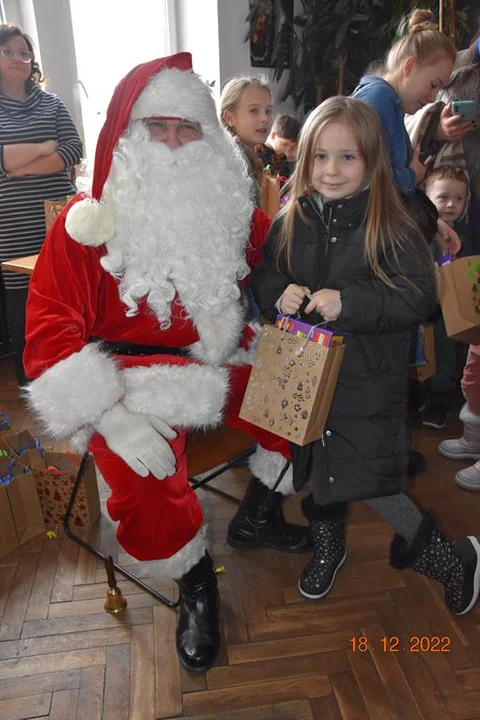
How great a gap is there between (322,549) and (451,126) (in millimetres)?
1656

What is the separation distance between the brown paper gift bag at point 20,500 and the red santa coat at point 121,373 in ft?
1.98

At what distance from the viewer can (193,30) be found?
438 cm

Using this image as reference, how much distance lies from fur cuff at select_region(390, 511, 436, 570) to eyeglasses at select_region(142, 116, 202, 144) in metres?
1.25

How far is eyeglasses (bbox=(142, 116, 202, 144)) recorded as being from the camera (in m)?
1.44

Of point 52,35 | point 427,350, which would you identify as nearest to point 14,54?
point 52,35

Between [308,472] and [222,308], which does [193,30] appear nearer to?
[222,308]

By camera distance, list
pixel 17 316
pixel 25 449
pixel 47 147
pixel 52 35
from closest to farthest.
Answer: pixel 25 449
pixel 47 147
pixel 17 316
pixel 52 35

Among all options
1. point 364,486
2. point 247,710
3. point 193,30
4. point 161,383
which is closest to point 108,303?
point 161,383

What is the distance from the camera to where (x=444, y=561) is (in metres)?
1.54

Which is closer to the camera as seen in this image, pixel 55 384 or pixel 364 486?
→ pixel 55 384

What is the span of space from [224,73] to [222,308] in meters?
3.46

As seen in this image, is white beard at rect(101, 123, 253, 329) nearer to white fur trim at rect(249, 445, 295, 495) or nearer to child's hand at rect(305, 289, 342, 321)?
child's hand at rect(305, 289, 342, 321)
